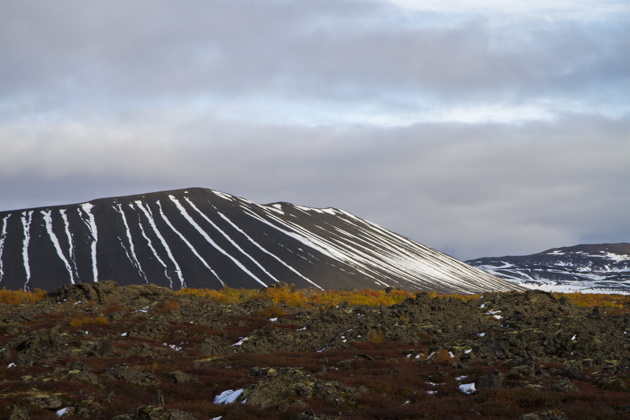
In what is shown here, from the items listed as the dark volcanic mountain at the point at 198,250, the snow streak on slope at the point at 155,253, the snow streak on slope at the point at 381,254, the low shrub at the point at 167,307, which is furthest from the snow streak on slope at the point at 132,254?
the low shrub at the point at 167,307

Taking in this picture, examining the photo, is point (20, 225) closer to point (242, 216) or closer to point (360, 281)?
point (242, 216)

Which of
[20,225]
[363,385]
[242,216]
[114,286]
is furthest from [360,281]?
[363,385]

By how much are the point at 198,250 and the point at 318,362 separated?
6072 centimetres

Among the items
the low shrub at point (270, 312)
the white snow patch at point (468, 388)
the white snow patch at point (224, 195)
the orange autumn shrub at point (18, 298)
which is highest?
the white snow patch at point (224, 195)

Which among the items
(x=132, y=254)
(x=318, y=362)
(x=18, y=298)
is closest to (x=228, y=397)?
(x=318, y=362)

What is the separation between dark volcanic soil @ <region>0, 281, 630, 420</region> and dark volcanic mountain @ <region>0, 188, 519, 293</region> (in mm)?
34552

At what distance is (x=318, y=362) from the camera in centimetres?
1639

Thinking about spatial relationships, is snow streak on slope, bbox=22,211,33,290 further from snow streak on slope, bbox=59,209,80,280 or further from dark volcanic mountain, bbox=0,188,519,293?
snow streak on slope, bbox=59,209,80,280

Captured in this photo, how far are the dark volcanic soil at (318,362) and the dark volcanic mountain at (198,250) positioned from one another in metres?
34.6

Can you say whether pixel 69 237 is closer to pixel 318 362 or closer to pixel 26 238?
pixel 26 238

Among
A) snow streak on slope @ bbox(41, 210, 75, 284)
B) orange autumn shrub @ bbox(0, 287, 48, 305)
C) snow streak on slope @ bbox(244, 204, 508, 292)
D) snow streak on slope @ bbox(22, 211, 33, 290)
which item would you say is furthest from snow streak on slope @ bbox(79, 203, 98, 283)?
snow streak on slope @ bbox(244, 204, 508, 292)

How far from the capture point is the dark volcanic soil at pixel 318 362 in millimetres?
10602

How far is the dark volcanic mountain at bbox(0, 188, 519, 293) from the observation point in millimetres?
63875

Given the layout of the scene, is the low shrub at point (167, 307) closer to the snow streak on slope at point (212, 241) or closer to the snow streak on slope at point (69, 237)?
the snow streak on slope at point (212, 241)
